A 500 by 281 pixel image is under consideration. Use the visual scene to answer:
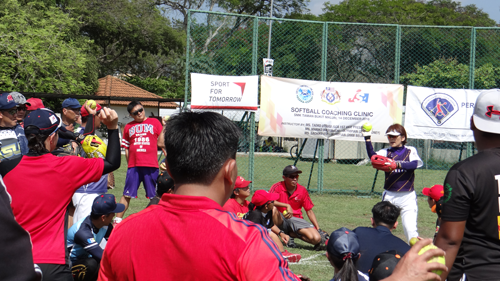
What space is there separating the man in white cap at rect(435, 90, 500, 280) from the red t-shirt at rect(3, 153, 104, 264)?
7.76 feet

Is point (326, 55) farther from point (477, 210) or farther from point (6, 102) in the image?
point (477, 210)

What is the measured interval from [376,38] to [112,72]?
105ft

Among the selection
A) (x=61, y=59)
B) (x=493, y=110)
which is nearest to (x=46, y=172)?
(x=493, y=110)

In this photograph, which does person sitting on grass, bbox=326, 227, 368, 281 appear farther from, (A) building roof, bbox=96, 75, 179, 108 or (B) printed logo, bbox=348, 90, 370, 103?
(A) building roof, bbox=96, 75, 179, 108

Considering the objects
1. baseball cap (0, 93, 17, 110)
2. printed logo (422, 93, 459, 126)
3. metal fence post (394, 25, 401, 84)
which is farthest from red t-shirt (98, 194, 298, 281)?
metal fence post (394, 25, 401, 84)

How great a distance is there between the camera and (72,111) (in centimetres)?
591

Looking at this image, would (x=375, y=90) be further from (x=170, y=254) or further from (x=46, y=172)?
(x=170, y=254)

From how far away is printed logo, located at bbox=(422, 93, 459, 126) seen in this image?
1090 centimetres

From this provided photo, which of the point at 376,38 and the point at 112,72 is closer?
the point at 376,38

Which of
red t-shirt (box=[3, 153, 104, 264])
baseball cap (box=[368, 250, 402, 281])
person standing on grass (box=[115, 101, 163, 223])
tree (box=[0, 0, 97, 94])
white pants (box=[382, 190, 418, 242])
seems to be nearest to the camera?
baseball cap (box=[368, 250, 402, 281])

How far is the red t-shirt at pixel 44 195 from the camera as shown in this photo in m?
2.79

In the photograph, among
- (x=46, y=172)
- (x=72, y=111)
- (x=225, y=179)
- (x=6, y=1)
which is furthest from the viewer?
(x=6, y=1)

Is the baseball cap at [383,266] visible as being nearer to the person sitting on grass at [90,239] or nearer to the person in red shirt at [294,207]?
the person sitting on grass at [90,239]

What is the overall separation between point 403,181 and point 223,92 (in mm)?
5379
